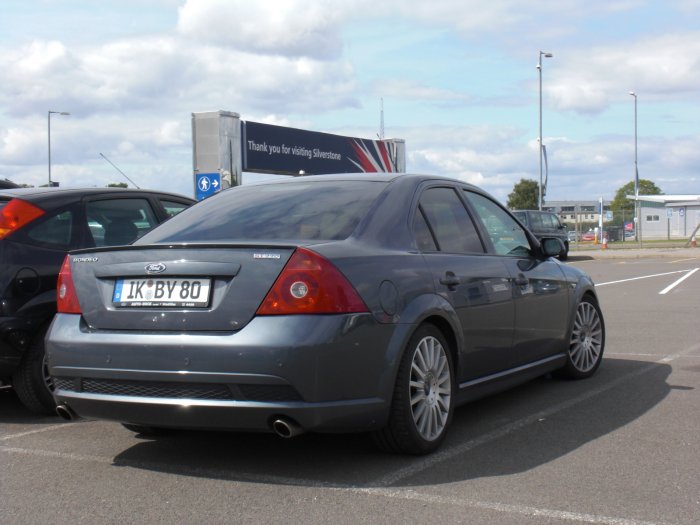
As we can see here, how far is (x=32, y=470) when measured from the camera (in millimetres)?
4828

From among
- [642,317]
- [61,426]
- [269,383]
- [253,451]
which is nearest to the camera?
[269,383]

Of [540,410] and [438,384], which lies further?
[540,410]

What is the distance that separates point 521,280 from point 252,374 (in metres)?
2.56

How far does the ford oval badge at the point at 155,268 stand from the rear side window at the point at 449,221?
1484mm

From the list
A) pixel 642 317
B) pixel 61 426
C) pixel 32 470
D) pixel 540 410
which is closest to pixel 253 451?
pixel 32 470

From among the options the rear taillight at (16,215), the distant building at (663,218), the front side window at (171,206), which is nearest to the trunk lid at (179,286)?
the rear taillight at (16,215)

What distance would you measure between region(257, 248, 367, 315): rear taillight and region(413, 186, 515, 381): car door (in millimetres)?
889

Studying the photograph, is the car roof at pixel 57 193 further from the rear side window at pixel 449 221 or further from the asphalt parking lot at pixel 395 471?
the rear side window at pixel 449 221

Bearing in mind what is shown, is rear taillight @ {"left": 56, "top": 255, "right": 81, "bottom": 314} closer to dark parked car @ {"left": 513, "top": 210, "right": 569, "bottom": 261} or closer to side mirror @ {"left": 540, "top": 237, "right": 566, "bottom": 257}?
side mirror @ {"left": 540, "top": 237, "right": 566, "bottom": 257}

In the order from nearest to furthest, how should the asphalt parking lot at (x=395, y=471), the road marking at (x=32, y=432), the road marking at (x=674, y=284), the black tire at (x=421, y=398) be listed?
the asphalt parking lot at (x=395, y=471), the black tire at (x=421, y=398), the road marking at (x=32, y=432), the road marking at (x=674, y=284)

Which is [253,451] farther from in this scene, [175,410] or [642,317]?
[642,317]

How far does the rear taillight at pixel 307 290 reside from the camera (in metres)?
4.30

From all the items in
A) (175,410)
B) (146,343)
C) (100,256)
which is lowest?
(175,410)

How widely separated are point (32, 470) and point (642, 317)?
9.11m
